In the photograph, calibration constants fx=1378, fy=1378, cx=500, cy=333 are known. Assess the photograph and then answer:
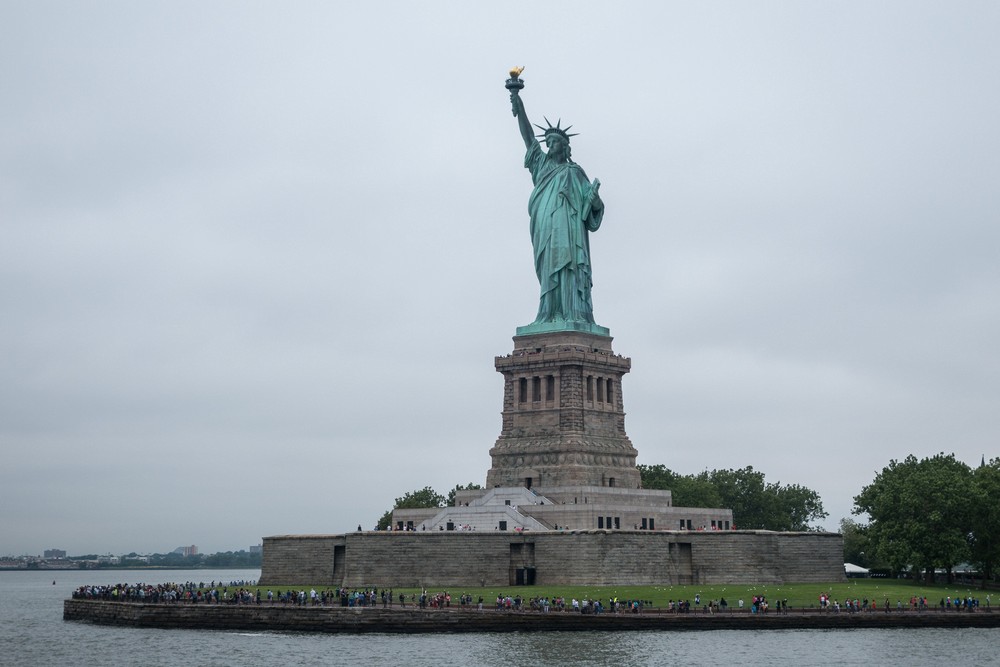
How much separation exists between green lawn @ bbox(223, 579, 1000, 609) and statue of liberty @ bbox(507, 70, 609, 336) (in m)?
21.5

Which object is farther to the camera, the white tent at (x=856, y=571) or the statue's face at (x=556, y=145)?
the white tent at (x=856, y=571)

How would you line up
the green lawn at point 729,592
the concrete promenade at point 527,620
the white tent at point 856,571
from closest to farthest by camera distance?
the concrete promenade at point 527,620 → the green lawn at point 729,592 → the white tent at point 856,571

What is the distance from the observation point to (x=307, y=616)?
66188 mm

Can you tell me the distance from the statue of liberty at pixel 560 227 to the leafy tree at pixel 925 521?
69.3 ft

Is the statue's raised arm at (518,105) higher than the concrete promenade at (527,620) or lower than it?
higher

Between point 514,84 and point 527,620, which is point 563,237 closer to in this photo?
Result: point 514,84

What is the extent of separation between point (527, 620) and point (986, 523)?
3120cm

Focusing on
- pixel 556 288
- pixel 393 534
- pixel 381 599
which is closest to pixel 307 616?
pixel 381 599

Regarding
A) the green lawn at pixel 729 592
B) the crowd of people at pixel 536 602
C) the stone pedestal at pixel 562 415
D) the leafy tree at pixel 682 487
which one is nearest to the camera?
the crowd of people at pixel 536 602

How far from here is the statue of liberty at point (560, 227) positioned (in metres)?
88.9

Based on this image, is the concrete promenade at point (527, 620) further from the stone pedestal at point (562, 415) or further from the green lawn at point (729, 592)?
the stone pedestal at point (562, 415)

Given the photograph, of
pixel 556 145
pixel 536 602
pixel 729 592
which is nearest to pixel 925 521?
pixel 729 592

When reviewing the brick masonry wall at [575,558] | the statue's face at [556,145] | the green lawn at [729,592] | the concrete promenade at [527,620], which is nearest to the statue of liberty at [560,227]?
the statue's face at [556,145]

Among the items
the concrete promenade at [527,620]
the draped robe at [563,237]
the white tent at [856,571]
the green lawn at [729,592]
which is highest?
the draped robe at [563,237]
